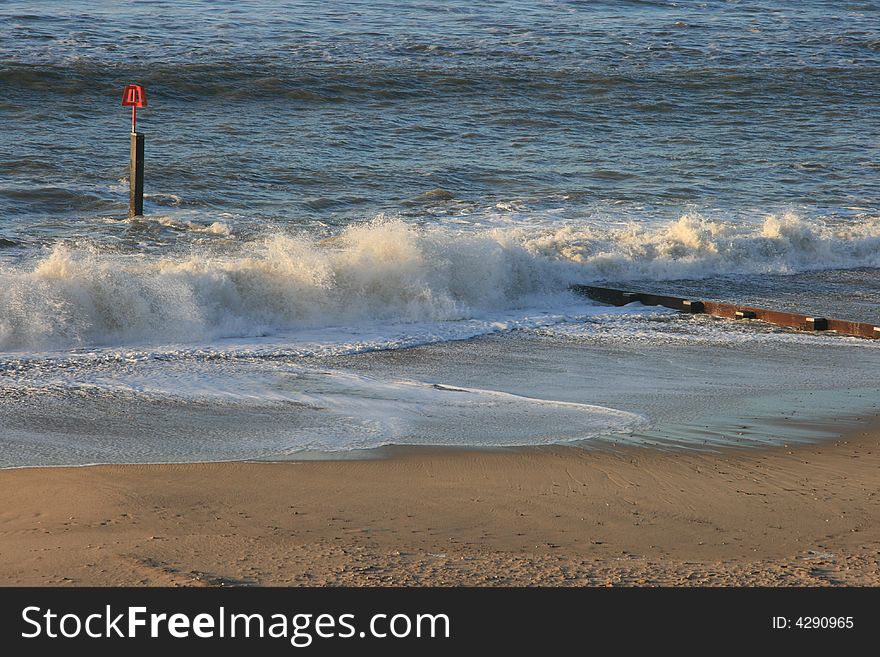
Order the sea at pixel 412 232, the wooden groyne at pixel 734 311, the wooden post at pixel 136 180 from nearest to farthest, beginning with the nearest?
the sea at pixel 412 232 → the wooden groyne at pixel 734 311 → the wooden post at pixel 136 180

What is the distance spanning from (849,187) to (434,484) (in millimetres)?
13411

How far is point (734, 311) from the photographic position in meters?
10.4

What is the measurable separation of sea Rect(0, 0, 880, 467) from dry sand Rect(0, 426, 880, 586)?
37cm

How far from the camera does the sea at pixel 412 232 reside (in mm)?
7211

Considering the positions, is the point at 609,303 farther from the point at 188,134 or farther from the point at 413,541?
the point at 188,134

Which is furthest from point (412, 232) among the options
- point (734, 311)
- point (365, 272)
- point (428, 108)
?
point (428, 108)

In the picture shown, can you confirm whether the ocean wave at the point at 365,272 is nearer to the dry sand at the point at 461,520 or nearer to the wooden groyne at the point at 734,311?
the wooden groyne at the point at 734,311

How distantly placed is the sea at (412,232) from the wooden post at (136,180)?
0.68 feet

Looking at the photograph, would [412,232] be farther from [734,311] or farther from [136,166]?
[136,166]

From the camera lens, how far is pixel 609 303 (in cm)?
1120

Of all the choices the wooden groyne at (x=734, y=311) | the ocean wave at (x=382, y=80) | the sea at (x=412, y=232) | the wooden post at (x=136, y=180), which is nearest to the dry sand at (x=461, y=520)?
A: the sea at (x=412, y=232)

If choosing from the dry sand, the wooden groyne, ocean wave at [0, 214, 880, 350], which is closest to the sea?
ocean wave at [0, 214, 880, 350]

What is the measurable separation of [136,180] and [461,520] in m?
9.74
